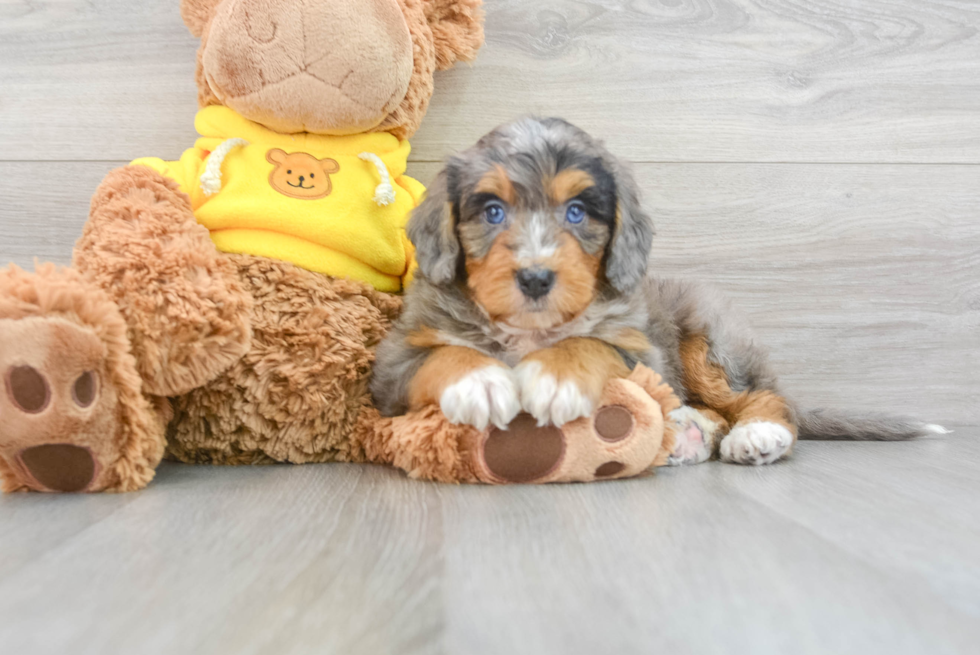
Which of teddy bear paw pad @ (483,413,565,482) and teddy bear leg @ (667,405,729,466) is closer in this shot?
teddy bear paw pad @ (483,413,565,482)

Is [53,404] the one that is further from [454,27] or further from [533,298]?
[454,27]

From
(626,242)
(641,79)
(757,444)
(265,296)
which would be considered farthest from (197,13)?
(757,444)

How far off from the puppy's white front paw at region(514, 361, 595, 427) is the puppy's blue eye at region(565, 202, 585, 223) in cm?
46

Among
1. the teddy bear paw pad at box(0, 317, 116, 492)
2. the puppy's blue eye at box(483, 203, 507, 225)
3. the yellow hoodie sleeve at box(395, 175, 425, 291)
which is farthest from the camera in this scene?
the yellow hoodie sleeve at box(395, 175, 425, 291)

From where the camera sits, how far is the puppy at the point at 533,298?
182 centimetres

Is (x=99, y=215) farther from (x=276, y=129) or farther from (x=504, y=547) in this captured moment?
(x=504, y=547)

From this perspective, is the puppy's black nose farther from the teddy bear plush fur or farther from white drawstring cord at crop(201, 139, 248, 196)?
white drawstring cord at crop(201, 139, 248, 196)

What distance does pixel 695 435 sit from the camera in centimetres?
226

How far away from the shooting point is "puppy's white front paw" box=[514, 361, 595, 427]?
1774 millimetres

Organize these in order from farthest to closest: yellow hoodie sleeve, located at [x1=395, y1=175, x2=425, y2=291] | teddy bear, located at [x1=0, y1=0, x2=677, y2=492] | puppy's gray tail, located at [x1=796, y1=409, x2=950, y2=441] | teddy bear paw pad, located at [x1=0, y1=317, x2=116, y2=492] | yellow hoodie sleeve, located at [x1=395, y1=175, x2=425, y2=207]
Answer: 1. puppy's gray tail, located at [x1=796, y1=409, x2=950, y2=441]
2. yellow hoodie sleeve, located at [x1=395, y1=175, x2=425, y2=207]
3. yellow hoodie sleeve, located at [x1=395, y1=175, x2=425, y2=291]
4. teddy bear, located at [x1=0, y1=0, x2=677, y2=492]
5. teddy bear paw pad, located at [x1=0, y1=317, x2=116, y2=492]

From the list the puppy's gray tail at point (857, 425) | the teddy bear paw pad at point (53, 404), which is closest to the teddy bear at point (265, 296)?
the teddy bear paw pad at point (53, 404)

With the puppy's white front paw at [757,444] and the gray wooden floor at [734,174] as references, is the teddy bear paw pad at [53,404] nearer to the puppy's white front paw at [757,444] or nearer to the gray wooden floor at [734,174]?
the gray wooden floor at [734,174]

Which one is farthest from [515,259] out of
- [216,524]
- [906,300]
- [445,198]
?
[906,300]

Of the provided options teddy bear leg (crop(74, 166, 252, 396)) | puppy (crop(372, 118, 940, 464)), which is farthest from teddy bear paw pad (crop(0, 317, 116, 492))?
puppy (crop(372, 118, 940, 464))
